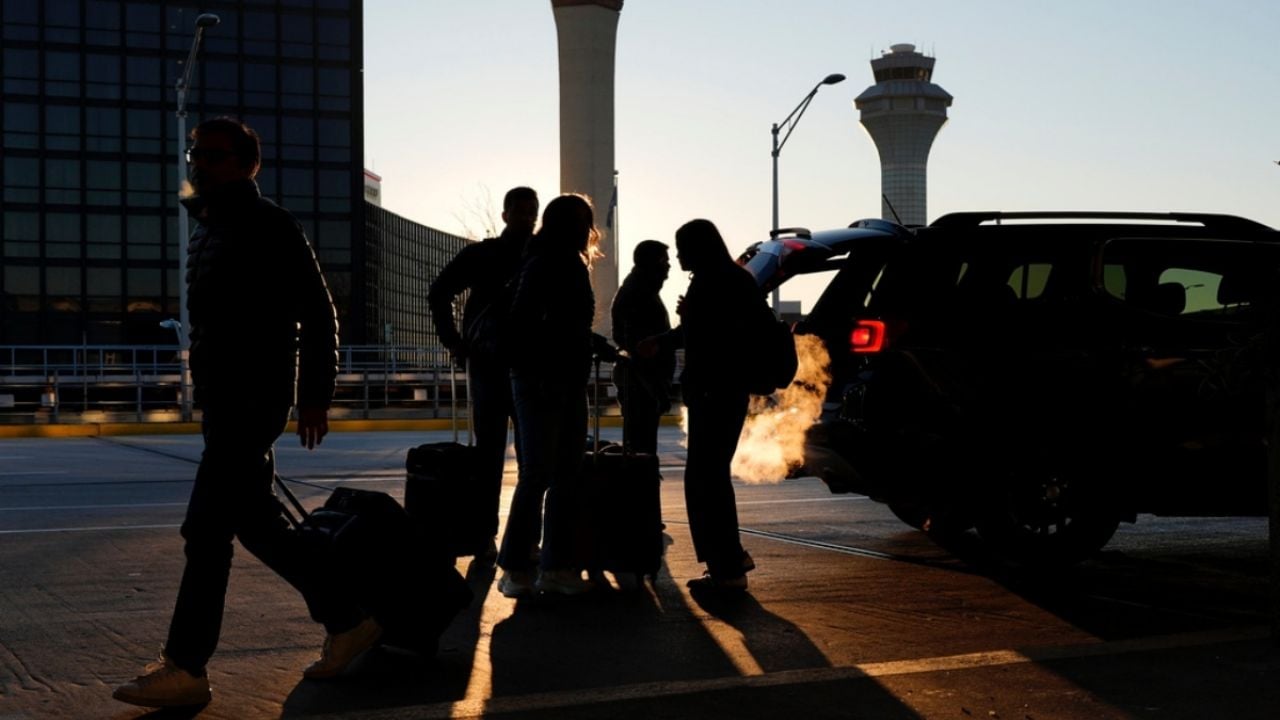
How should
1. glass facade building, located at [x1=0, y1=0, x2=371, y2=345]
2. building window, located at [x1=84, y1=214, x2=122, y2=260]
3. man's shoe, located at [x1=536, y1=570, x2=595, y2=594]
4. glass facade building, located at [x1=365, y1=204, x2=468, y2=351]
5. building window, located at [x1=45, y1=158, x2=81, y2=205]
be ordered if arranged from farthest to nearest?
glass facade building, located at [x1=365, y1=204, x2=468, y2=351]
building window, located at [x1=84, y1=214, x2=122, y2=260]
building window, located at [x1=45, y1=158, x2=81, y2=205]
glass facade building, located at [x1=0, y1=0, x2=371, y2=345]
man's shoe, located at [x1=536, y1=570, x2=595, y2=594]

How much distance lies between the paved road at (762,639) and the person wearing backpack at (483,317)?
0.58m

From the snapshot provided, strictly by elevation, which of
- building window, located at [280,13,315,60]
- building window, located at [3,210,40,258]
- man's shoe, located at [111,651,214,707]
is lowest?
man's shoe, located at [111,651,214,707]

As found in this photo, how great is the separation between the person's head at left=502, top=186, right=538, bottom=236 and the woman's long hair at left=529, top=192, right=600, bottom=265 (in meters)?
1.10

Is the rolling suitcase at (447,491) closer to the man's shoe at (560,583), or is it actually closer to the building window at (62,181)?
the man's shoe at (560,583)

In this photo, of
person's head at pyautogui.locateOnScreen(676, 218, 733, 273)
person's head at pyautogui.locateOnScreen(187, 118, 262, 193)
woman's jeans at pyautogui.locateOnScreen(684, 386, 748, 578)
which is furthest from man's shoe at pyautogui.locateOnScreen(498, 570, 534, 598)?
person's head at pyautogui.locateOnScreen(187, 118, 262, 193)

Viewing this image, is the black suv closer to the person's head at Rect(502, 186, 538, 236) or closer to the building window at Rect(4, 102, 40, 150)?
the person's head at Rect(502, 186, 538, 236)

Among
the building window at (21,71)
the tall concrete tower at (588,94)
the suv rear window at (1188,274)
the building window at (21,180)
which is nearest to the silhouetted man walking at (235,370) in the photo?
the suv rear window at (1188,274)

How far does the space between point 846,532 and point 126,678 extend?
209 inches

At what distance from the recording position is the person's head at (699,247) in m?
7.40

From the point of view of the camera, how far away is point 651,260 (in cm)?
984

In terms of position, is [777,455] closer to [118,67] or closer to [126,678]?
[126,678]

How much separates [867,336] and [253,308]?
3853mm

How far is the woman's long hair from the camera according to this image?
6.91m

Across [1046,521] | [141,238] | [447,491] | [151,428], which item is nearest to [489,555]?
[447,491]
